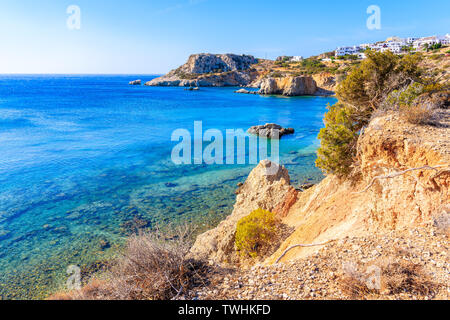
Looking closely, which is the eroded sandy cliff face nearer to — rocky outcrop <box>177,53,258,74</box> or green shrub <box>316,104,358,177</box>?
green shrub <box>316,104,358,177</box>

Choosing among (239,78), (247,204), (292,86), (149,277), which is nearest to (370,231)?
(149,277)

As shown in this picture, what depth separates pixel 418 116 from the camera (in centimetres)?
677

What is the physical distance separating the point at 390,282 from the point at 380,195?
356 cm

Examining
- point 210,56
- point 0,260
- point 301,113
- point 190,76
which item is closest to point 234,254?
point 0,260

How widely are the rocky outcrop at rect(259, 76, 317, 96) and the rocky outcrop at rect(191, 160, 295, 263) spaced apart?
70.6 meters

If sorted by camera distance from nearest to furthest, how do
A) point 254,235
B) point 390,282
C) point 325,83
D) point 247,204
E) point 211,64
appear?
point 390,282 → point 254,235 → point 247,204 → point 325,83 → point 211,64

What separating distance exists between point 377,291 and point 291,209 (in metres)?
7.00

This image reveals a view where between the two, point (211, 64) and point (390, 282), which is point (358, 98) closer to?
point (390, 282)

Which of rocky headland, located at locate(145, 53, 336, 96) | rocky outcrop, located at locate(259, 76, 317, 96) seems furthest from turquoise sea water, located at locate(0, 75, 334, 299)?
rocky headland, located at locate(145, 53, 336, 96)

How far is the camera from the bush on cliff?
357 inches

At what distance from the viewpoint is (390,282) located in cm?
372

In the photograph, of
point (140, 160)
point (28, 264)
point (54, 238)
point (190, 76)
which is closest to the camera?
point (28, 264)

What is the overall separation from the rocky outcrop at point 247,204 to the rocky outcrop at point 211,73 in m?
105
